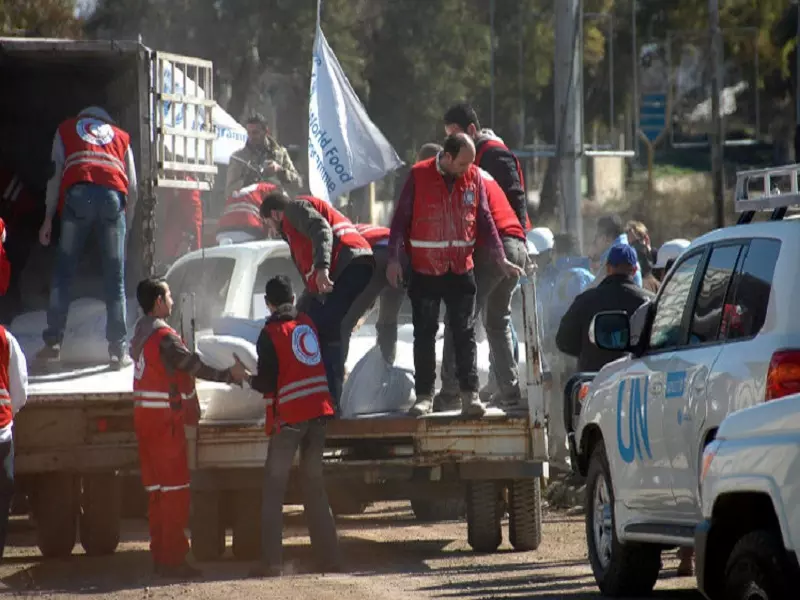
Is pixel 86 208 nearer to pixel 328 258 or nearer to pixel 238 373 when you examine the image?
pixel 328 258

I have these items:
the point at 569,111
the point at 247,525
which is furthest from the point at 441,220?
the point at 569,111

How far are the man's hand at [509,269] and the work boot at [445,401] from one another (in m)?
0.86

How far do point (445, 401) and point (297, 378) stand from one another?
122 centimetres

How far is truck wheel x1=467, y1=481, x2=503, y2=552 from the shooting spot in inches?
498

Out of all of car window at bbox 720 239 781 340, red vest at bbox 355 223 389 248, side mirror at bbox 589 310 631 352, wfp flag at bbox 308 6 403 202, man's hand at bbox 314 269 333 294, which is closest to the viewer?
car window at bbox 720 239 781 340

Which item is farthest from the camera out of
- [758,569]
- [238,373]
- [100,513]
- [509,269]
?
[100,513]

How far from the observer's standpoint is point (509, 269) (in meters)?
12.3

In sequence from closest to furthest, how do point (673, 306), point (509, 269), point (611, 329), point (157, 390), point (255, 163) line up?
point (673, 306) < point (611, 329) < point (157, 390) < point (509, 269) < point (255, 163)

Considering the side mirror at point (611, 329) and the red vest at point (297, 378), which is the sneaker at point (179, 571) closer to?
the red vest at point (297, 378)

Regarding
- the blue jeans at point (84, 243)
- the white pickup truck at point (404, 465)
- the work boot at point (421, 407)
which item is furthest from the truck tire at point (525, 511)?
the blue jeans at point (84, 243)

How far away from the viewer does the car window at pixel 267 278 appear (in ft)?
46.1

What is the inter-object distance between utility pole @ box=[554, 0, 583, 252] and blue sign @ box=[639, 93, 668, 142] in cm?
1648

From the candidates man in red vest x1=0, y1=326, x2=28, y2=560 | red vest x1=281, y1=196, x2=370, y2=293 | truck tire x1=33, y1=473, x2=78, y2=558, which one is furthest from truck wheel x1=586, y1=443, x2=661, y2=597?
truck tire x1=33, y1=473, x2=78, y2=558

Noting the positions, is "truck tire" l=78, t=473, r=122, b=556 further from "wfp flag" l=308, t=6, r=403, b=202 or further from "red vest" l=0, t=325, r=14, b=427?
"wfp flag" l=308, t=6, r=403, b=202
